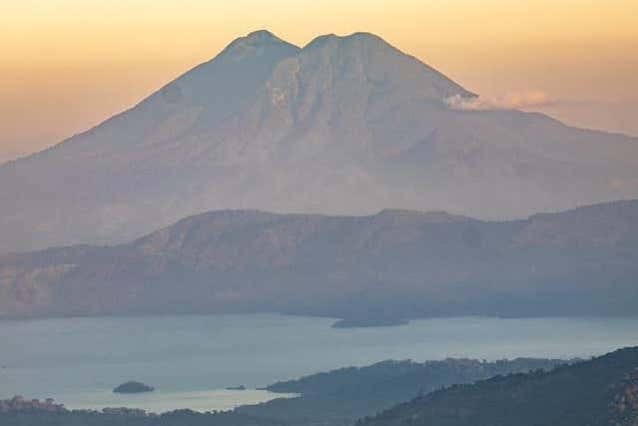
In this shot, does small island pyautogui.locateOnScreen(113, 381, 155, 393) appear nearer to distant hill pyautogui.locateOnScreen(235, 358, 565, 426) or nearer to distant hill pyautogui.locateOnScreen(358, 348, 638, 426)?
distant hill pyautogui.locateOnScreen(235, 358, 565, 426)

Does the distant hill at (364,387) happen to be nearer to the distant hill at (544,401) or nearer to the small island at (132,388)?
the small island at (132,388)

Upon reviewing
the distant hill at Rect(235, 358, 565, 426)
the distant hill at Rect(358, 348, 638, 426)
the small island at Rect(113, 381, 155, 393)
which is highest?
the small island at Rect(113, 381, 155, 393)

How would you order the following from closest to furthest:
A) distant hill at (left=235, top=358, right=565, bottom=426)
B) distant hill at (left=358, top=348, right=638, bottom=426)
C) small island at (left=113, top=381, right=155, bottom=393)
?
distant hill at (left=358, top=348, right=638, bottom=426), distant hill at (left=235, top=358, right=565, bottom=426), small island at (left=113, top=381, right=155, bottom=393)

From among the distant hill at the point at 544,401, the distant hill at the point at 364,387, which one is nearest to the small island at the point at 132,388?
the distant hill at the point at 364,387

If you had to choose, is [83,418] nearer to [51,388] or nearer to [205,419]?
[205,419]

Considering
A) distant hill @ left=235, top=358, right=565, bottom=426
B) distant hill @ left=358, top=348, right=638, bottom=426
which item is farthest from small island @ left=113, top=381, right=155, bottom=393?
distant hill @ left=358, top=348, right=638, bottom=426

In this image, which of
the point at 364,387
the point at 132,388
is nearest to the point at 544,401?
the point at 364,387
